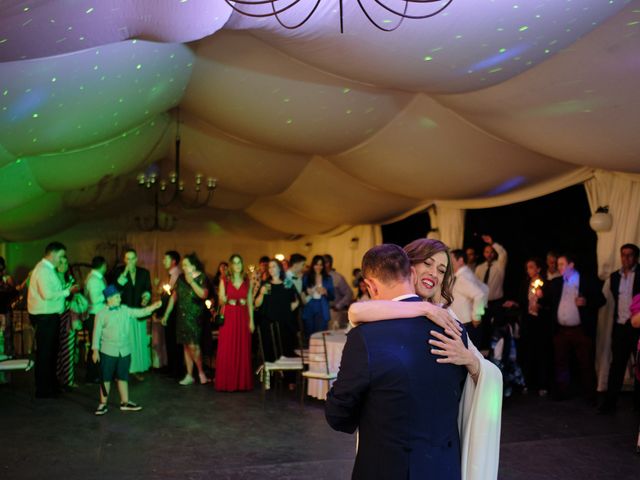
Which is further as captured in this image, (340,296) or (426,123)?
(340,296)

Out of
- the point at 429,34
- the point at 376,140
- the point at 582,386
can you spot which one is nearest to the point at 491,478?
the point at 429,34

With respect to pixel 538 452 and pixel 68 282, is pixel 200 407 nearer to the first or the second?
pixel 68 282

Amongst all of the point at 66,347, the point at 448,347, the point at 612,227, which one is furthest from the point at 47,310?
the point at 448,347

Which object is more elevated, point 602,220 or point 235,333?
point 602,220

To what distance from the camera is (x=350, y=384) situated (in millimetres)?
2070

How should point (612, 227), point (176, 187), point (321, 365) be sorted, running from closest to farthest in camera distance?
point (321, 365) → point (612, 227) → point (176, 187)

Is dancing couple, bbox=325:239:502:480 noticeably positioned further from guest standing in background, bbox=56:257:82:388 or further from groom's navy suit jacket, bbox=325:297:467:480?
guest standing in background, bbox=56:257:82:388

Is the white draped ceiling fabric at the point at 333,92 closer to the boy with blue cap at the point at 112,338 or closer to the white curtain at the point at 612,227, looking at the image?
the white curtain at the point at 612,227

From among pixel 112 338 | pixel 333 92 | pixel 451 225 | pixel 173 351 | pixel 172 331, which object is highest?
pixel 333 92

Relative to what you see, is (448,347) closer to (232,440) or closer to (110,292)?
(232,440)

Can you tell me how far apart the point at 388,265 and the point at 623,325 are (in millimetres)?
4850

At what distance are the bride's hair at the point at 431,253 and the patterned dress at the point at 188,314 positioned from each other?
18.7 feet

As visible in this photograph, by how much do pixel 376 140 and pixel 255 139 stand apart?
4.16ft

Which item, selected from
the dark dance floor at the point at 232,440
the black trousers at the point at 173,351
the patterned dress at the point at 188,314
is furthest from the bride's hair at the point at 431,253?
the black trousers at the point at 173,351
